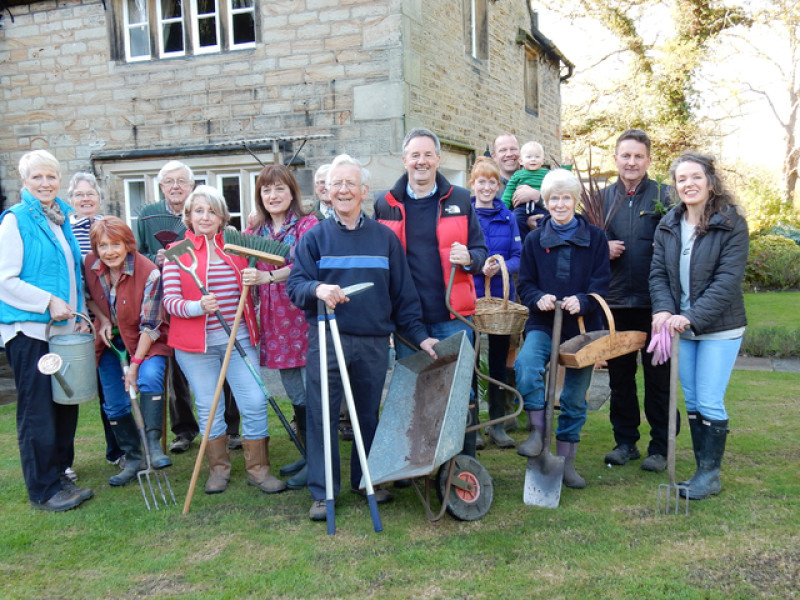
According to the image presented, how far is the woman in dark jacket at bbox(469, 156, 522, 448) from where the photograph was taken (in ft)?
15.9

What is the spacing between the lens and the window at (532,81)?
13867 millimetres

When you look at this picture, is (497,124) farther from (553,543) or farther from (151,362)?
(553,543)

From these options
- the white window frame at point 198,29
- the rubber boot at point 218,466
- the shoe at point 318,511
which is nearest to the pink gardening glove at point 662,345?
the shoe at point 318,511

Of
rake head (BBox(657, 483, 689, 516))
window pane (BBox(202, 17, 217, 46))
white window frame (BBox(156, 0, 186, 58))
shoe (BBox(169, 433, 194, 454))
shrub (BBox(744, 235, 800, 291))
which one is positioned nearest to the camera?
rake head (BBox(657, 483, 689, 516))

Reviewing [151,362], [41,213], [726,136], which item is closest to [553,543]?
[151,362]

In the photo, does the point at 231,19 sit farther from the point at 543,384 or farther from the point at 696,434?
the point at 696,434

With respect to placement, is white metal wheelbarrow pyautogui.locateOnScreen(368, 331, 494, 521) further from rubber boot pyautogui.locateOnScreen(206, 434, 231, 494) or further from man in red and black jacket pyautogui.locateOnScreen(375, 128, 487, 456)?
rubber boot pyautogui.locateOnScreen(206, 434, 231, 494)

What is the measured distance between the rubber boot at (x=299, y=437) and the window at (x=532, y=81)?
35.4 ft

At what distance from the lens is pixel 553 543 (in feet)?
11.2

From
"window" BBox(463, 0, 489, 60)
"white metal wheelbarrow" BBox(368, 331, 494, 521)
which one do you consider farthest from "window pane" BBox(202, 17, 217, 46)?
"white metal wheelbarrow" BBox(368, 331, 494, 521)

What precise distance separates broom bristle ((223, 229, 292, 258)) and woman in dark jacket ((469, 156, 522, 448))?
143 cm

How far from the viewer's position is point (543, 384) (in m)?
4.11

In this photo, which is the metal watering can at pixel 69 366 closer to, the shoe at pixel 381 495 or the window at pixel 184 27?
the shoe at pixel 381 495

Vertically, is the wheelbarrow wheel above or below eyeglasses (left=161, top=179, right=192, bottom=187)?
below
